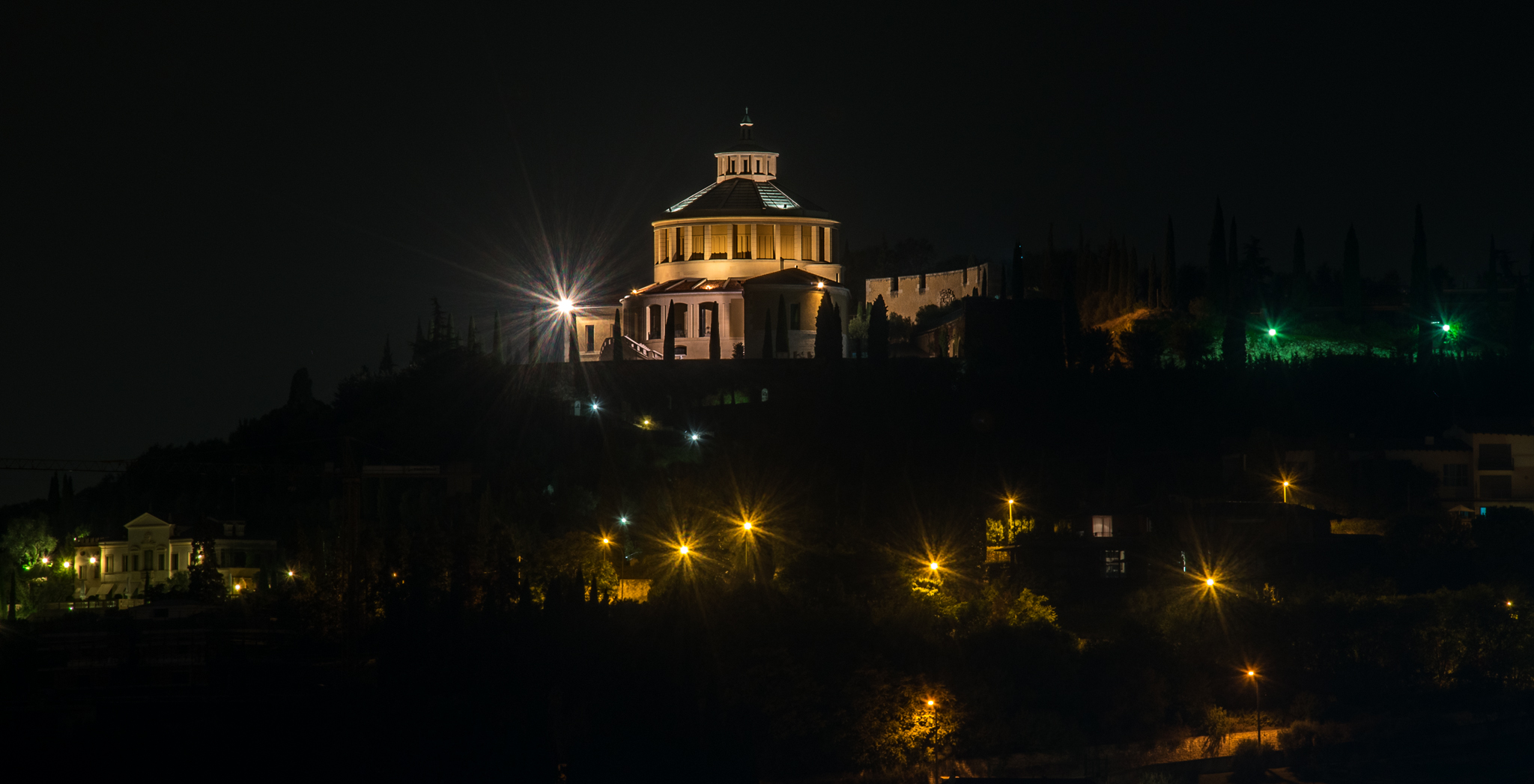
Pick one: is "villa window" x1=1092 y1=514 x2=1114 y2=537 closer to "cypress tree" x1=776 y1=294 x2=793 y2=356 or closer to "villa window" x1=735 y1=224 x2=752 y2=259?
"cypress tree" x1=776 y1=294 x2=793 y2=356

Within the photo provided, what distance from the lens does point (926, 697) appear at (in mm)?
60094

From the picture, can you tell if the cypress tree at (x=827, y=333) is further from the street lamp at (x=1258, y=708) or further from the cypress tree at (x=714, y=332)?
the street lamp at (x=1258, y=708)

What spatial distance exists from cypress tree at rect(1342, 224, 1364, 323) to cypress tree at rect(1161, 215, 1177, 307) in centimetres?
689

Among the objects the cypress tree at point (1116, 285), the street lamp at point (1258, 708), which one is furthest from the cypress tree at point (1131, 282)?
the street lamp at point (1258, 708)

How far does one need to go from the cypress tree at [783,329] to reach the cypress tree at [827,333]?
3.79 ft

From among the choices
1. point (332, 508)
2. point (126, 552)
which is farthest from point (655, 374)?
point (126, 552)

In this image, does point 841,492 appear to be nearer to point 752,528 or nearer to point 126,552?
point 752,528

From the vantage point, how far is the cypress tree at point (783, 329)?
84938mm

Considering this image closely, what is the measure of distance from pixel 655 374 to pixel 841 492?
49.3 ft

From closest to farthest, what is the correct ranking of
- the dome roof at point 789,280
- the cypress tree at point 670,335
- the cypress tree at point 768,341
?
the cypress tree at point 768,341
the cypress tree at point 670,335
the dome roof at point 789,280

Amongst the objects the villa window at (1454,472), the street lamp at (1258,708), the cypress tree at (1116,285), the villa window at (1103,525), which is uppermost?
the cypress tree at (1116,285)

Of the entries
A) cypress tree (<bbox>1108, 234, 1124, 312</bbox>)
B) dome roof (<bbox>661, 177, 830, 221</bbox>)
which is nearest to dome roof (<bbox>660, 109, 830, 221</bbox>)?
dome roof (<bbox>661, 177, 830, 221</bbox>)

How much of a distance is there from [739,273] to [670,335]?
38.4ft

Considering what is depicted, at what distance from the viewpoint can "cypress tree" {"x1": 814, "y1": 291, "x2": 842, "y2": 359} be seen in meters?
81.9
